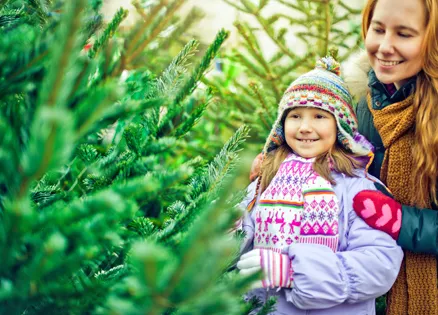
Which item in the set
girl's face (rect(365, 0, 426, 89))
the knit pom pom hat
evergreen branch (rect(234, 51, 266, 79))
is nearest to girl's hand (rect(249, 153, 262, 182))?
the knit pom pom hat

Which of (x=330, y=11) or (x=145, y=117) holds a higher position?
(x=330, y=11)

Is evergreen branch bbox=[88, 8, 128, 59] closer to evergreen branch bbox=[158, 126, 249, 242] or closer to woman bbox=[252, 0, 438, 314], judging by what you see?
evergreen branch bbox=[158, 126, 249, 242]

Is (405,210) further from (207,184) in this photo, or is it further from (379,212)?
(207,184)

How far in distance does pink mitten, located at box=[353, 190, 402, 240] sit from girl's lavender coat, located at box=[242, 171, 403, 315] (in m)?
0.03

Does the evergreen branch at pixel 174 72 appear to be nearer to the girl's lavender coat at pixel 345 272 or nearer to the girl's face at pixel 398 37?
the girl's lavender coat at pixel 345 272

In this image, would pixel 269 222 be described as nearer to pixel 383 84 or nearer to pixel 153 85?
pixel 383 84

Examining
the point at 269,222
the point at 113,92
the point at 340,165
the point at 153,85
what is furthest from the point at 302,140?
the point at 113,92

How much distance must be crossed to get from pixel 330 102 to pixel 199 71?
1.28m

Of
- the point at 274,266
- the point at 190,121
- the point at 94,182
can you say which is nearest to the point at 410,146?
the point at 274,266

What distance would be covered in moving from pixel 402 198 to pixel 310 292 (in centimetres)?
63

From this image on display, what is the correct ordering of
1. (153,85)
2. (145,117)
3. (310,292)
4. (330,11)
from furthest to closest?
(330,11), (310,292), (153,85), (145,117)

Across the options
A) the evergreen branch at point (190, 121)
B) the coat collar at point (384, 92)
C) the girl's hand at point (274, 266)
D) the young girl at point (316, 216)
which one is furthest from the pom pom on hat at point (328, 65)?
the evergreen branch at point (190, 121)

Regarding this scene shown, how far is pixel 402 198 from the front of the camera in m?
2.03

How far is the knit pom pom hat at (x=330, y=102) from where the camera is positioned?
210 cm
